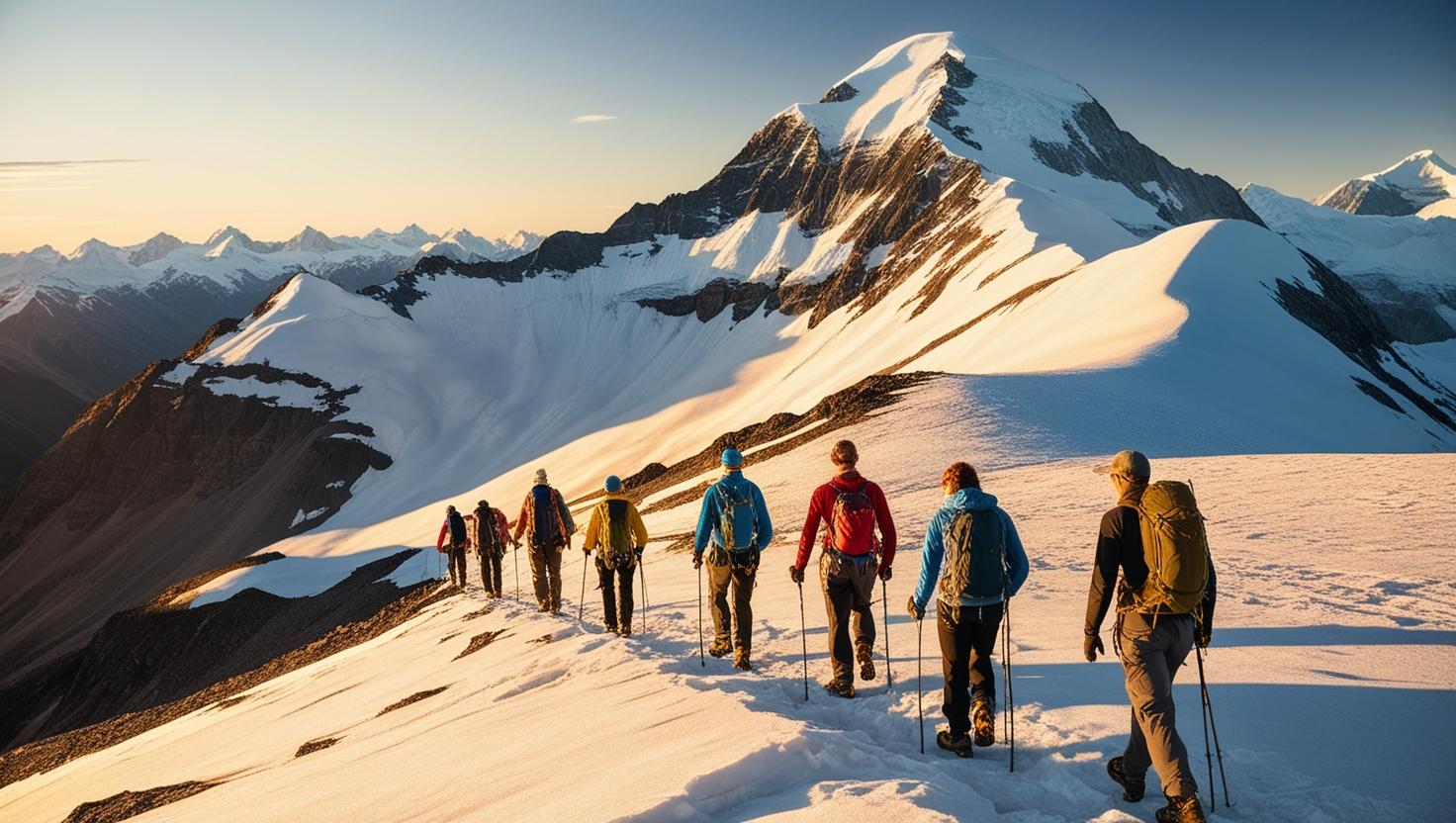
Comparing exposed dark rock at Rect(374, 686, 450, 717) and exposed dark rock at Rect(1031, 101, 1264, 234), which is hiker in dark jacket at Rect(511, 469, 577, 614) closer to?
exposed dark rock at Rect(374, 686, 450, 717)

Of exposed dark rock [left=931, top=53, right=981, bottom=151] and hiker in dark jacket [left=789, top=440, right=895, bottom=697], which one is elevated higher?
exposed dark rock [left=931, top=53, right=981, bottom=151]

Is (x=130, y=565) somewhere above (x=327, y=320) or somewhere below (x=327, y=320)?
below

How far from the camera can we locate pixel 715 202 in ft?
551

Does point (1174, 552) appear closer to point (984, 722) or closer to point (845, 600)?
point (984, 722)

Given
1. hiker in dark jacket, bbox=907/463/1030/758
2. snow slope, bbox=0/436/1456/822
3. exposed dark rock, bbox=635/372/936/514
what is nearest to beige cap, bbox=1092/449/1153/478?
hiker in dark jacket, bbox=907/463/1030/758

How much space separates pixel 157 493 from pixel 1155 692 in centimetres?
14528

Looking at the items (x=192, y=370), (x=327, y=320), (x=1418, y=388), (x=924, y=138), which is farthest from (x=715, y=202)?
(x=1418, y=388)

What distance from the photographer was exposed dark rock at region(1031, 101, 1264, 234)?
124062 mm

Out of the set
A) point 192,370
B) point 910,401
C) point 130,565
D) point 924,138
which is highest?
point 924,138

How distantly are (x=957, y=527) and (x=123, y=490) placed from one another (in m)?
152

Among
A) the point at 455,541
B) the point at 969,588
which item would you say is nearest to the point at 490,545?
the point at 455,541

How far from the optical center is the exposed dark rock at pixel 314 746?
38.1 ft

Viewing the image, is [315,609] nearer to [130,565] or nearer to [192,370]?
[130,565]

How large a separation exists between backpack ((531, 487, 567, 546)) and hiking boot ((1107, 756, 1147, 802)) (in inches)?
418
